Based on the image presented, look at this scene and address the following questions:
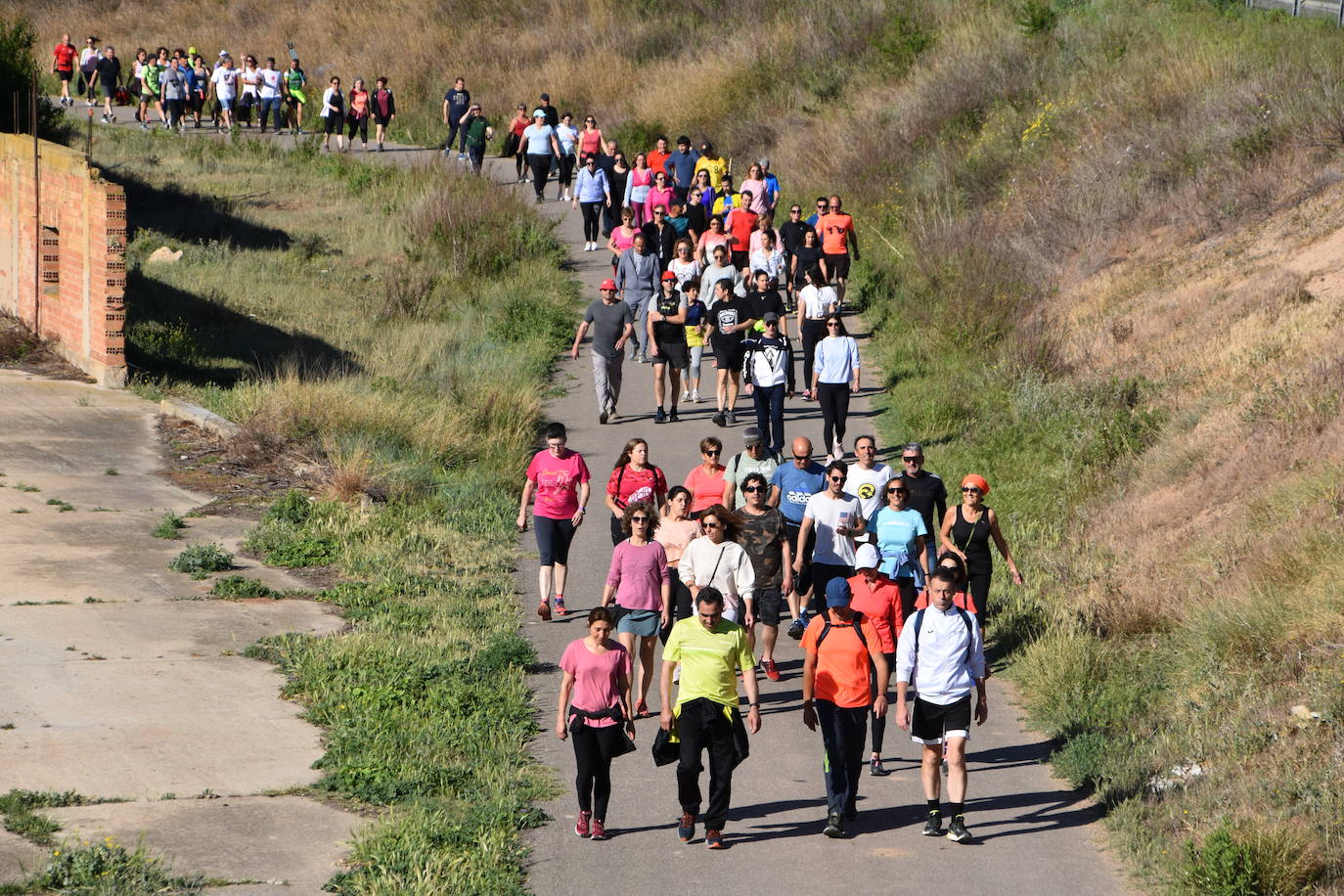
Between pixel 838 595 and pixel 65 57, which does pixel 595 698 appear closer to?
pixel 838 595

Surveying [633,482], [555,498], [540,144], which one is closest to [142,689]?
[555,498]

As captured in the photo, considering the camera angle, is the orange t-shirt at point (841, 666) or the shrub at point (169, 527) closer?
the orange t-shirt at point (841, 666)

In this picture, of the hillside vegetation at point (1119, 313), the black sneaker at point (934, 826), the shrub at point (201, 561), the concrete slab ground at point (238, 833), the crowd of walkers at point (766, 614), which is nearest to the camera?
the concrete slab ground at point (238, 833)

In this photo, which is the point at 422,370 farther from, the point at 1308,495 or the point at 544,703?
the point at 1308,495

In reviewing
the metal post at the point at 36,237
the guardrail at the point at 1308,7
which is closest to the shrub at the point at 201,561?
the metal post at the point at 36,237

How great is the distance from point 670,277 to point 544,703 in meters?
8.73

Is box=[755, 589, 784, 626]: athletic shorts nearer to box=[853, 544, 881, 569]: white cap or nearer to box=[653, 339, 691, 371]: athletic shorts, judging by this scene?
box=[853, 544, 881, 569]: white cap

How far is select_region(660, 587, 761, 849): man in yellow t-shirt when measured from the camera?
9133mm

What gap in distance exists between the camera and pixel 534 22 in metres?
44.7

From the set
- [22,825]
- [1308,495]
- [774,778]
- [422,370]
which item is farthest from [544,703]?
[422,370]

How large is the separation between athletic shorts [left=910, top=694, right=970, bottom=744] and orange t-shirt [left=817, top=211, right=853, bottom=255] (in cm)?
1309

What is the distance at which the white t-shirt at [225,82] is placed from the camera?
133ft

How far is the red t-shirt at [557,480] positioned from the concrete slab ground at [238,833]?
378 cm

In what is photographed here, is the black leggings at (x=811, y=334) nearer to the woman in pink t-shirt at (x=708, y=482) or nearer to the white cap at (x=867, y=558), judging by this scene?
the woman in pink t-shirt at (x=708, y=482)
